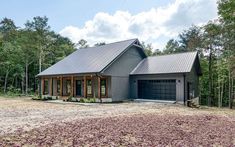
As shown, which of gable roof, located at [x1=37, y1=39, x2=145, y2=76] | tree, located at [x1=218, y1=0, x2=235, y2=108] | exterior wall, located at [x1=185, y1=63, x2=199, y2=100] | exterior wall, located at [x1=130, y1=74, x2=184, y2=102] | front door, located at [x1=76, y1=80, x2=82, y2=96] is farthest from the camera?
front door, located at [x1=76, y1=80, x2=82, y2=96]

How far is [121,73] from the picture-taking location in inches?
831

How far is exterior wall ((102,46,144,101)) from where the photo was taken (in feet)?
66.7

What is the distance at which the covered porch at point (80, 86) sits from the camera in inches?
802

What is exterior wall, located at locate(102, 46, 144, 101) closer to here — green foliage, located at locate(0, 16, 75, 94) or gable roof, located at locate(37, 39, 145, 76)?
gable roof, located at locate(37, 39, 145, 76)

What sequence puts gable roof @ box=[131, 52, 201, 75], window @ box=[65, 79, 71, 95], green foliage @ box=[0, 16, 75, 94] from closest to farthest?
gable roof @ box=[131, 52, 201, 75], window @ box=[65, 79, 71, 95], green foliage @ box=[0, 16, 75, 94]

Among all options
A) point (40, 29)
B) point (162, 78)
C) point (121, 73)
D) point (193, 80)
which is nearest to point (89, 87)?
point (121, 73)

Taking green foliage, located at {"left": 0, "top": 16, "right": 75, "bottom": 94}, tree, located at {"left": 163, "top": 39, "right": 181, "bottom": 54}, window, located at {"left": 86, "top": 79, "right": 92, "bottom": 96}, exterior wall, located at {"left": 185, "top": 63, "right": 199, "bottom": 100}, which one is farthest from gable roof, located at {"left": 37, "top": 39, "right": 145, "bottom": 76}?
tree, located at {"left": 163, "top": 39, "right": 181, "bottom": 54}

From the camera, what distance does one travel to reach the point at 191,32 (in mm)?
38656

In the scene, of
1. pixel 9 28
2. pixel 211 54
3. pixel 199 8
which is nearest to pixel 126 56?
pixel 199 8

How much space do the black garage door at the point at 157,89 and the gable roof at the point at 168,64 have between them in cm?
95

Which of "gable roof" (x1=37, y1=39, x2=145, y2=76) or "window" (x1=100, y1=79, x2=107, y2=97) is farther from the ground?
"gable roof" (x1=37, y1=39, x2=145, y2=76)

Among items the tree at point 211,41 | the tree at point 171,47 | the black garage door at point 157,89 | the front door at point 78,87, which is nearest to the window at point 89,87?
the front door at point 78,87

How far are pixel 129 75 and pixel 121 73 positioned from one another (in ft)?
3.30

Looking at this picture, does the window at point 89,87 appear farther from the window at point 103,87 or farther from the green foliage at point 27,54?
the green foliage at point 27,54
